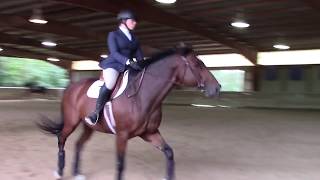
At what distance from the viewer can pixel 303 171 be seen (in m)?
6.29

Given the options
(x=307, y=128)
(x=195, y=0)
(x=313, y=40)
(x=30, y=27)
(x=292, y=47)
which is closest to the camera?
(x=307, y=128)

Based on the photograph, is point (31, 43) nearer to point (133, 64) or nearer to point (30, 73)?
point (30, 73)

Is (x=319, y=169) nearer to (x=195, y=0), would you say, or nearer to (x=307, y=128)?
(x=307, y=128)

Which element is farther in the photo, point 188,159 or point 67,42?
point 67,42

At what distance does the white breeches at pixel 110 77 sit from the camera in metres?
5.12

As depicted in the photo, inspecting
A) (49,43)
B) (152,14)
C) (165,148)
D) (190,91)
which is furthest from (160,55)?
(49,43)

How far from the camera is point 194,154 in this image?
771cm

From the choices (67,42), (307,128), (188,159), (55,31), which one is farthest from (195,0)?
(67,42)

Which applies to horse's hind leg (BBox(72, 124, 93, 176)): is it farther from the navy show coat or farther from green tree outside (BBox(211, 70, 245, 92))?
green tree outside (BBox(211, 70, 245, 92))

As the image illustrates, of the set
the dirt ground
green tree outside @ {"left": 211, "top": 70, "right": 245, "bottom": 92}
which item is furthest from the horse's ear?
green tree outside @ {"left": 211, "top": 70, "right": 245, "bottom": 92}

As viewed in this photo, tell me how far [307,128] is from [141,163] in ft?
22.9

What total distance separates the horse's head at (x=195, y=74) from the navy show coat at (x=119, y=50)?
596 mm

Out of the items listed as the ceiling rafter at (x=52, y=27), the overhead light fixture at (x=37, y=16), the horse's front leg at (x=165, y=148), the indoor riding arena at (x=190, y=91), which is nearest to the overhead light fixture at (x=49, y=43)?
the indoor riding arena at (x=190, y=91)

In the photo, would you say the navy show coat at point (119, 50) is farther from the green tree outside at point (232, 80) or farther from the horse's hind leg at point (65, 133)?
the green tree outside at point (232, 80)
